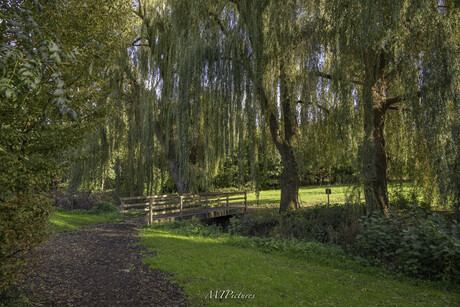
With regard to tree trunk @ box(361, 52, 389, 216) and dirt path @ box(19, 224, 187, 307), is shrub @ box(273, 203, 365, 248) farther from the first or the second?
dirt path @ box(19, 224, 187, 307)

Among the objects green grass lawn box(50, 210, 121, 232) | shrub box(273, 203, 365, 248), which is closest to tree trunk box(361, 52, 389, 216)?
shrub box(273, 203, 365, 248)

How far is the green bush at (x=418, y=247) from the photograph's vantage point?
4.71m

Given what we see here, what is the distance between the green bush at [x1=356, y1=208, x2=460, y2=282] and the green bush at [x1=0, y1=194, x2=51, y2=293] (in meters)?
5.53

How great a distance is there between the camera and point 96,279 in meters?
4.71

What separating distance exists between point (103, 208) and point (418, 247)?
46.4 ft

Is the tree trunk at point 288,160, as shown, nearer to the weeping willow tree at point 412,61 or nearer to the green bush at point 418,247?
the weeping willow tree at point 412,61

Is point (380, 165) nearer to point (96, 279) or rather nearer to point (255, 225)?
point (255, 225)

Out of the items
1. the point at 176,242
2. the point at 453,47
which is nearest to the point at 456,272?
the point at 453,47

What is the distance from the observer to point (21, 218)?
283 centimetres

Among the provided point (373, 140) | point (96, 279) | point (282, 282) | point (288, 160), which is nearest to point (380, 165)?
point (373, 140)

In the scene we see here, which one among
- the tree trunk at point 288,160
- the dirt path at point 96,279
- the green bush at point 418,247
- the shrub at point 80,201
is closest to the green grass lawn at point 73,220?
the shrub at point 80,201

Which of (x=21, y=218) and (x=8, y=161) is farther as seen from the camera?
(x=21, y=218)

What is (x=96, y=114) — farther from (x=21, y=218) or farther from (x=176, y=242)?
(x=176, y=242)

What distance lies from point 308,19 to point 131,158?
9.62 metres
